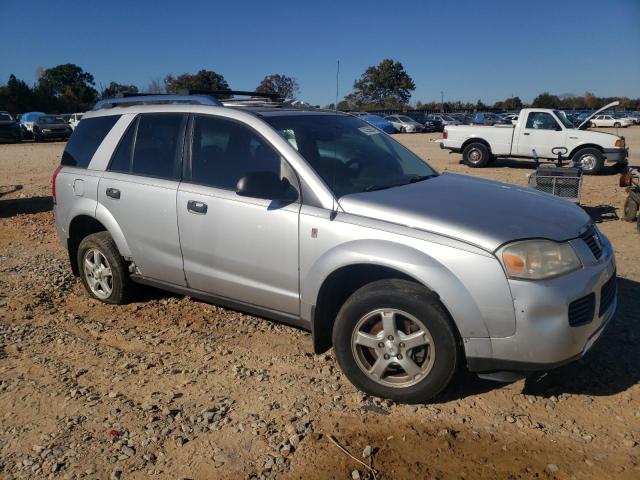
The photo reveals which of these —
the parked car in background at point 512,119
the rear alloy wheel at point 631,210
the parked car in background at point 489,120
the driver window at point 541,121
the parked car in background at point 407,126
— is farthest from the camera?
the parked car in background at point 407,126

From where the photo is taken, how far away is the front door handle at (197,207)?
12.9 feet

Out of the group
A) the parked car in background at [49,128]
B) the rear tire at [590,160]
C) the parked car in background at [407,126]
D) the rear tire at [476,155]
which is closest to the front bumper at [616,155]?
the rear tire at [590,160]

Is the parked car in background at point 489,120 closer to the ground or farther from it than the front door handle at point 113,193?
farther from it

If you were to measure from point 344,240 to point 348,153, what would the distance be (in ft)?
3.14

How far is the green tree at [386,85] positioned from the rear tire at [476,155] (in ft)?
205

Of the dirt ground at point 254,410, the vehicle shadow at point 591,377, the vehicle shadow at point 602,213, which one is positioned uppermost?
the vehicle shadow at point 602,213

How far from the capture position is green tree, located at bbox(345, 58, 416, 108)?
7875cm

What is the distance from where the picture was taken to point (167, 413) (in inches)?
128

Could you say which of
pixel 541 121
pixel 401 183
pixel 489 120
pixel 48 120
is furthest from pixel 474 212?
pixel 48 120

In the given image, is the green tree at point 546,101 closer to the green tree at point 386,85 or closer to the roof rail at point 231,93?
the green tree at point 386,85

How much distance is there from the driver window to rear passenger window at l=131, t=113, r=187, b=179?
13565 mm

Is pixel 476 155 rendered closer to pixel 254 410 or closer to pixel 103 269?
pixel 103 269

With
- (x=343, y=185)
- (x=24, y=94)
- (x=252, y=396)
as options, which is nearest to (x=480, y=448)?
(x=252, y=396)

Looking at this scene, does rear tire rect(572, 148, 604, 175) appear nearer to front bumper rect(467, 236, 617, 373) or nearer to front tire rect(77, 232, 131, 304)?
front bumper rect(467, 236, 617, 373)
